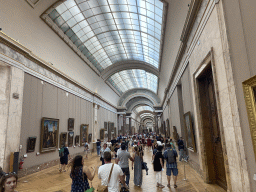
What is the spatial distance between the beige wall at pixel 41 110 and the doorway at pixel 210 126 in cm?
823

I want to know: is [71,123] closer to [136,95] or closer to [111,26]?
[111,26]

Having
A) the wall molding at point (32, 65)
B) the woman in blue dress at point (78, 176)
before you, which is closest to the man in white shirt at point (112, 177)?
the woman in blue dress at point (78, 176)

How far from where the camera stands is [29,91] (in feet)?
31.2

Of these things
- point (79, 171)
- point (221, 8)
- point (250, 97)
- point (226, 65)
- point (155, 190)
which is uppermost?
point (221, 8)

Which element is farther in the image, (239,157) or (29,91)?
(29,91)

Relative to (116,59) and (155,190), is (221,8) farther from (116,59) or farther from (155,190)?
(116,59)

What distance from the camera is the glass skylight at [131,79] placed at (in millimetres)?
28641

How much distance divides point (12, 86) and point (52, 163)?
18.0 ft

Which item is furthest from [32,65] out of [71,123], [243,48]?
[243,48]

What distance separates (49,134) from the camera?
10.9m

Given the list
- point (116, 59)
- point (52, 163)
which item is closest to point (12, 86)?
point (52, 163)

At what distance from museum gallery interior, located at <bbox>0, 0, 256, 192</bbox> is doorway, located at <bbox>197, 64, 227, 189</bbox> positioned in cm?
3

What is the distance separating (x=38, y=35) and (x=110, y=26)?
7399mm

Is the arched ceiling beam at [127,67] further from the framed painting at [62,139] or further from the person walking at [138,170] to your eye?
the person walking at [138,170]
